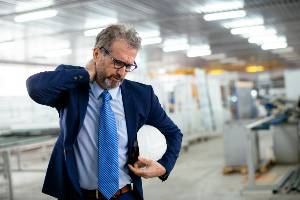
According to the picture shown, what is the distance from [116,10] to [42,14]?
1.27 meters

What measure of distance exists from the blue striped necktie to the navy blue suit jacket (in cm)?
9

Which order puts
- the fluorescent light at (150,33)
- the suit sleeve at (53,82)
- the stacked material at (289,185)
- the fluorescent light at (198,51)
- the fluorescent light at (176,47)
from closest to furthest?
the suit sleeve at (53,82) → the stacked material at (289,185) → the fluorescent light at (150,33) → the fluorescent light at (176,47) → the fluorescent light at (198,51)

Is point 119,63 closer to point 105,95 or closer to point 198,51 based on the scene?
point 105,95

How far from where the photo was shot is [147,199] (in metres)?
6.11

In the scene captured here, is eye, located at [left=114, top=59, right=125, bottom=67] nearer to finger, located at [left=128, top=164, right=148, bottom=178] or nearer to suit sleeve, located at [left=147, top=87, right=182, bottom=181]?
suit sleeve, located at [left=147, top=87, right=182, bottom=181]

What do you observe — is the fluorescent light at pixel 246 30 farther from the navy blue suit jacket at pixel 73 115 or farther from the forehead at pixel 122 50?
the forehead at pixel 122 50

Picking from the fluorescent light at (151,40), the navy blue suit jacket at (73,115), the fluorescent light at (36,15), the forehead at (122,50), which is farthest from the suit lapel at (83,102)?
the fluorescent light at (151,40)

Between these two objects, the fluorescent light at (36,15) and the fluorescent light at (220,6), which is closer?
the fluorescent light at (36,15)

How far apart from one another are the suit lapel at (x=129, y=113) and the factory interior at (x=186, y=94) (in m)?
0.05

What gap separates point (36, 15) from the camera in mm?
6738

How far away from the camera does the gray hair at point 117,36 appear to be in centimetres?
162

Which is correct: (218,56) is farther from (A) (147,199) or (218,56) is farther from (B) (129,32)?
(B) (129,32)

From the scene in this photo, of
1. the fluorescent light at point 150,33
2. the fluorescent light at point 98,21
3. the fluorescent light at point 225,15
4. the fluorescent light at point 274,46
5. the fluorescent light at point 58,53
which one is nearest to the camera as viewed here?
the fluorescent light at point 98,21

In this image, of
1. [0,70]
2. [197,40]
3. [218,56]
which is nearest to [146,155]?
[197,40]
